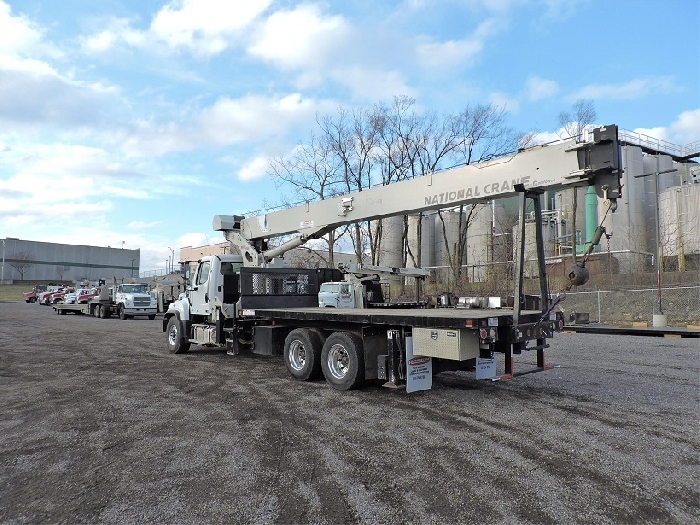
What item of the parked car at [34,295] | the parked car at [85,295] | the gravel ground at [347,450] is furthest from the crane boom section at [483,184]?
the parked car at [34,295]

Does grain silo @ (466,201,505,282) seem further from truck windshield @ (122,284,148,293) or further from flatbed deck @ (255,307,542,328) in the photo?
flatbed deck @ (255,307,542,328)

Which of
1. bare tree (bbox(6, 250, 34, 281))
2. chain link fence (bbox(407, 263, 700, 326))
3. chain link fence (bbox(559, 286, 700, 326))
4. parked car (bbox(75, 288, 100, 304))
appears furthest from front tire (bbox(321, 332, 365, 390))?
bare tree (bbox(6, 250, 34, 281))

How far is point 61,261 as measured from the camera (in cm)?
11138

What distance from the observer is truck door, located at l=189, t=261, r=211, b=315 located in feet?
41.6

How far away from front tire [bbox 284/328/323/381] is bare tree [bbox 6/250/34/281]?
107421 mm

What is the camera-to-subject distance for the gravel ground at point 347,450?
13.1ft

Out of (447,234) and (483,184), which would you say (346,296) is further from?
(447,234)

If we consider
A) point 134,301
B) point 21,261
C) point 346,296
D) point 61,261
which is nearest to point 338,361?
point 346,296

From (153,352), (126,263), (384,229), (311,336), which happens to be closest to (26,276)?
(126,263)

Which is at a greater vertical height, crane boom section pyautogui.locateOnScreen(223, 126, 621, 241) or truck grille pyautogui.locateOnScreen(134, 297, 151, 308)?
crane boom section pyautogui.locateOnScreen(223, 126, 621, 241)

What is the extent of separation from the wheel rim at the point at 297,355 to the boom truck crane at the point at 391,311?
0.06 ft

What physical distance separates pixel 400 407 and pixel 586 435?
2.49m

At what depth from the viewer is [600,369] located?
35.0ft

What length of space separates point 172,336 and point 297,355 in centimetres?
568
